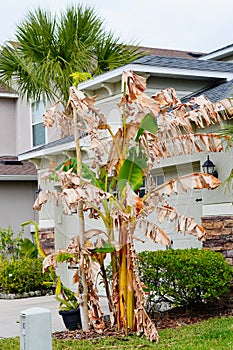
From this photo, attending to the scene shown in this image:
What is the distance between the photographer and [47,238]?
54.3ft

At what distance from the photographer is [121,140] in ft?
30.4

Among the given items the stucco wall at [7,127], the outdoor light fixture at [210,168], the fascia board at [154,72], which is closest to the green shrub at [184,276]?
the outdoor light fixture at [210,168]

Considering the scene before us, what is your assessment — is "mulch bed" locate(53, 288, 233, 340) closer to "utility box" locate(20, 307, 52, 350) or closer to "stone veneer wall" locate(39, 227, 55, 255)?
"utility box" locate(20, 307, 52, 350)

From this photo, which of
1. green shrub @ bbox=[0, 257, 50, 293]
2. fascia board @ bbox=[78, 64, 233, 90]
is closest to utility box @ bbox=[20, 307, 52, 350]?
fascia board @ bbox=[78, 64, 233, 90]

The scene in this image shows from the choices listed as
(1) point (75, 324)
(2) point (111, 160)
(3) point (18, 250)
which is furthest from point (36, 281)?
(2) point (111, 160)

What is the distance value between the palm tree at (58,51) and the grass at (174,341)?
7873 millimetres

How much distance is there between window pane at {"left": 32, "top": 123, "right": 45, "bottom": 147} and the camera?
20.3 metres

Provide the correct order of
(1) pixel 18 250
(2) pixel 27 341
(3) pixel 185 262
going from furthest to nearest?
(1) pixel 18 250 → (3) pixel 185 262 → (2) pixel 27 341

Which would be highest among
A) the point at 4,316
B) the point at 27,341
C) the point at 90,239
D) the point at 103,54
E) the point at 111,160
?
the point at 103,54

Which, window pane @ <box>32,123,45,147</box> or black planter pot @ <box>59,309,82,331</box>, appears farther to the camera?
window pane @ <box>32,123,45,147</box>

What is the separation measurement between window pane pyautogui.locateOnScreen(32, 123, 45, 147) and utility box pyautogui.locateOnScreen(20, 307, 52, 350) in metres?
14.7

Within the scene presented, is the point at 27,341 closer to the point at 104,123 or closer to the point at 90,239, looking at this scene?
the point at 90,239

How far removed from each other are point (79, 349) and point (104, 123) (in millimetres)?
3177

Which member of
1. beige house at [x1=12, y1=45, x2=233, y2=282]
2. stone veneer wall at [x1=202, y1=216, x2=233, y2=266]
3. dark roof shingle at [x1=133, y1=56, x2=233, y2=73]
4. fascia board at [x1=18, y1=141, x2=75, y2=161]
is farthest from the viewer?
fascia board at [x1=18, y1=141, x2=75, y2=161]
